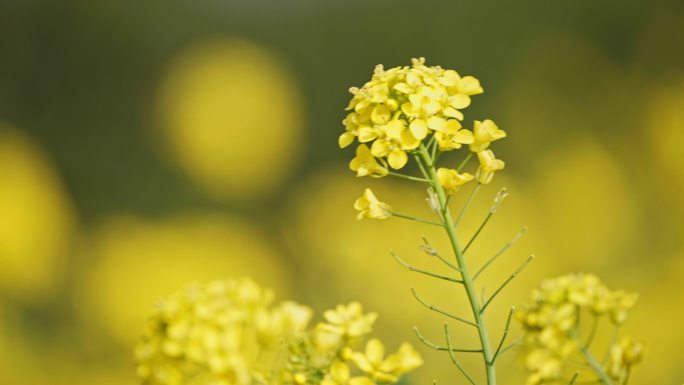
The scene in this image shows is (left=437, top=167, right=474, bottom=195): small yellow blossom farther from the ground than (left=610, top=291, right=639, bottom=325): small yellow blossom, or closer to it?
farther from the ground

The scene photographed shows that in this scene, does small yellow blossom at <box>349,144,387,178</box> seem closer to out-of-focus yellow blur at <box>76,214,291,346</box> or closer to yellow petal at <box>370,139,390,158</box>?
yellow petal at <box>370,139,390,158</box>

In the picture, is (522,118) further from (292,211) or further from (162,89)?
(162,89)

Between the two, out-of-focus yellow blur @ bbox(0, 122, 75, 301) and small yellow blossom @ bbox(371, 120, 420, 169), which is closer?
small yellow blossom @ bbox(371, 120, 420, 169)

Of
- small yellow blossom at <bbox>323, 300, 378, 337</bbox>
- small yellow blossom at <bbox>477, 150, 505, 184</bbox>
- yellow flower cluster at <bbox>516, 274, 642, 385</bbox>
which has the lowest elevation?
small yellow blossom at <bbox>323, 300, 378, 337</bbox>

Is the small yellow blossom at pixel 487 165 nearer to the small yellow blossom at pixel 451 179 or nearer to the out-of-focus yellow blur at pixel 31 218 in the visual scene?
the small yellow blossom at pixel 451 179

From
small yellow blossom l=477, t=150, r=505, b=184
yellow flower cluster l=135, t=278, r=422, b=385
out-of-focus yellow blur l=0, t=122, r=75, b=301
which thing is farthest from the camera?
out-of-focus yellow blur l=0, t=122, r=75, b=301

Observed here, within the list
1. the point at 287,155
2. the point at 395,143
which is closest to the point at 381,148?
the point at 395,143

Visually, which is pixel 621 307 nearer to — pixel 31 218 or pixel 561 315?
pixel 561 315

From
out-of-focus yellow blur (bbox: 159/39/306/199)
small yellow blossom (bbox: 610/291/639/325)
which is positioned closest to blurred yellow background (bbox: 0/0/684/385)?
out-of-focus yellow blur (bbox: 159/39/306/199)
